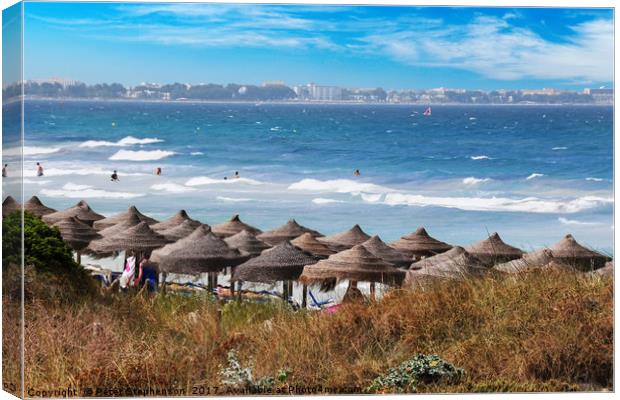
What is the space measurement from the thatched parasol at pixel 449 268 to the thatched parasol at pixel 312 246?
92 cm

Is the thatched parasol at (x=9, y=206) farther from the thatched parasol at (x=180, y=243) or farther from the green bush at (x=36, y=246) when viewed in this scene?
the thatched parasol at (x=180, y=243)

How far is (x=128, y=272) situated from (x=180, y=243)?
2.20 feet

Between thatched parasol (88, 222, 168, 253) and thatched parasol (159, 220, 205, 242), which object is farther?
thatched parasol (88, 222, 168, 253)

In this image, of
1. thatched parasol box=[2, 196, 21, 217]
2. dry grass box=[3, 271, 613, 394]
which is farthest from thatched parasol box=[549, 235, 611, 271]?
thatched parasol box=[2, 196, 21, 217]

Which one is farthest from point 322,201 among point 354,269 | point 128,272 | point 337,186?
point 128,272

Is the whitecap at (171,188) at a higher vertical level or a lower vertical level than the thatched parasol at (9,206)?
higher

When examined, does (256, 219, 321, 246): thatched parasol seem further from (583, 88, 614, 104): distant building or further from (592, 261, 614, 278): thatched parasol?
(583, 88, 614, 104): distant building

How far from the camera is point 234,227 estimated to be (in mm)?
15500

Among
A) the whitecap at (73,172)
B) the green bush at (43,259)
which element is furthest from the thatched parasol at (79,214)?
the whitecap at (73,172)

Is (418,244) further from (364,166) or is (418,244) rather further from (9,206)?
(9,206)

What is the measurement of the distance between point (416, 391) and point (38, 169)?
4.51 metres

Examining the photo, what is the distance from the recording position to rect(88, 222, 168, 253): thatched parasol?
607 inches

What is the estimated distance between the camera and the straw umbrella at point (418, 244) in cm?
1541

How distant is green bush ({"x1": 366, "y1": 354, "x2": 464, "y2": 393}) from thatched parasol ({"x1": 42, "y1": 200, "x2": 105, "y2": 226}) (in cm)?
349
